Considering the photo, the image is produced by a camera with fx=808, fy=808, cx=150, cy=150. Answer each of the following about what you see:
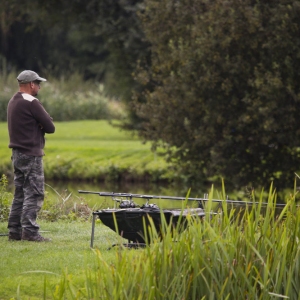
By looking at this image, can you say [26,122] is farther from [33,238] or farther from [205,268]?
[205,268]

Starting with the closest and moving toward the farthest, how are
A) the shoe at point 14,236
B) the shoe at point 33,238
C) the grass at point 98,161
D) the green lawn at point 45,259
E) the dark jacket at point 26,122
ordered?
the green lawn at point 45,259, the dark jacket at point 26,122, the shoe at point 33,238, the shoe at point 14,236, the grass at point 98,161

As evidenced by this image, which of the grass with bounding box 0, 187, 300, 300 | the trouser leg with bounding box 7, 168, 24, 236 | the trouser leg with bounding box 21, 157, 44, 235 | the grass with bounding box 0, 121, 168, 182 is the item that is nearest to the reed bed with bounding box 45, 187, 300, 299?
the grass with bounding box 0, 187, 300, 300

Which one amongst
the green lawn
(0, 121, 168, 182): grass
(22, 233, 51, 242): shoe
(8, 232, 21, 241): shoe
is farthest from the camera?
(0, 121, 168, 182): grass

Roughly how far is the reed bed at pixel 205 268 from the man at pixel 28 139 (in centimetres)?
316

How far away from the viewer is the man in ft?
27.8

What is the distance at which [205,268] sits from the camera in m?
5.53

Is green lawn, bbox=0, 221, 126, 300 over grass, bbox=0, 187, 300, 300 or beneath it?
beneath

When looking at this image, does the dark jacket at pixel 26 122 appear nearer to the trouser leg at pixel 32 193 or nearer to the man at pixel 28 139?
the man at pixel 28 139

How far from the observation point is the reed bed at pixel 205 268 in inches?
206

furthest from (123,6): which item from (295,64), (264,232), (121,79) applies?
(264,232)

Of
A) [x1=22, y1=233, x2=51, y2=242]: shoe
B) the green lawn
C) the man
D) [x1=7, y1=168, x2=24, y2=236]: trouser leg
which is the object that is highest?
the man

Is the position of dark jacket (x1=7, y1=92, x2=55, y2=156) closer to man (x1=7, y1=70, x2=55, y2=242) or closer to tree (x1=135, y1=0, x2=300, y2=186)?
man (x1=7, y1=70, x2=55, y2=242)

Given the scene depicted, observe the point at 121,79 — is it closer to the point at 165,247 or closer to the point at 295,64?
the point at 295,64

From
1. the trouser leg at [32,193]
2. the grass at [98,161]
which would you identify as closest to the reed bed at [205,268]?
the trouser leg at [32,193]
